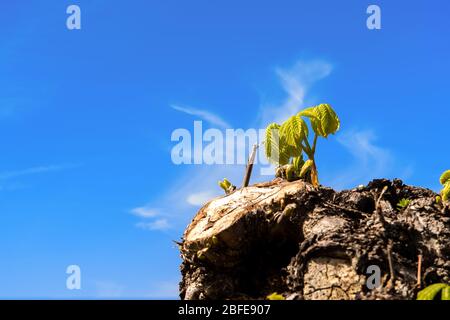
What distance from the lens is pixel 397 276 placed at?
527 inches

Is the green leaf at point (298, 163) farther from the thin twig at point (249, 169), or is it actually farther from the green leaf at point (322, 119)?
the green leaf at point (322, 119)

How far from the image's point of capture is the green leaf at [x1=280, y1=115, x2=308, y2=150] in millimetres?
21766

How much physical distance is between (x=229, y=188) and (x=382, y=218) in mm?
6383

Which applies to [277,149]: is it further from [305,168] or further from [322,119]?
[305,168]

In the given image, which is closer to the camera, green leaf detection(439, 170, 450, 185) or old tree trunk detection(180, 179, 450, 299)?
old tree trunk detection(180, 179, 450, 299)

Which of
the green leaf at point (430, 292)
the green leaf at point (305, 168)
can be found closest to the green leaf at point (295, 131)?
the green leaf at point (305, 168)

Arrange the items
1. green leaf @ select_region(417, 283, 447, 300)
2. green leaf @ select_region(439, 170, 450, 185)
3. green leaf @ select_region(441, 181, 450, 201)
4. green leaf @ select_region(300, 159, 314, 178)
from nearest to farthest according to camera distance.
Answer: green leaf @ select_region(417, 283, 447, 300)
green leaf @ select_region(441, 181, 450, 201)
green leaf @ select_region(439, 170, 450, 185)
green leaf @ select_region(300, 159, 314, 178)

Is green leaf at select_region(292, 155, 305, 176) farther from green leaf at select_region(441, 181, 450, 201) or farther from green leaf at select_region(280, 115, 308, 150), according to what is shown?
green leaf at select_region(441, 181, 450, 201)

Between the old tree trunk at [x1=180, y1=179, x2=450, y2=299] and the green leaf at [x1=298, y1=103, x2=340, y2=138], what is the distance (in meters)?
4.73

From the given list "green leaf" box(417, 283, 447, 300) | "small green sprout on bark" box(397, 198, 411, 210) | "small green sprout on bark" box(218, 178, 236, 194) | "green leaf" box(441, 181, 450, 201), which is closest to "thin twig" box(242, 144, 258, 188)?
"small green sprout on bark" box(218, 178, 236, 194)

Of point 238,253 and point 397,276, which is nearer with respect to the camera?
point 397,276

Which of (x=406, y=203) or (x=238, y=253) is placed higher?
(x=406, y=203)
